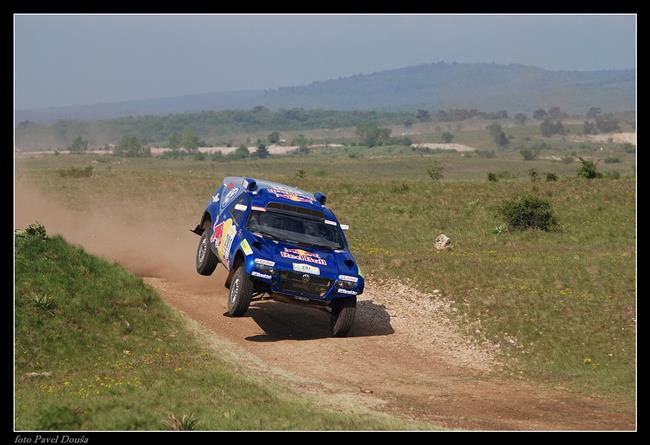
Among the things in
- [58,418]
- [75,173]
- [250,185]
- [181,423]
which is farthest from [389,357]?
[75,173]

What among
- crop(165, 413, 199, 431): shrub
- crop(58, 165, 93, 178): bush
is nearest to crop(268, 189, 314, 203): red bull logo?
crop(165, 413, 199, 431): shrub

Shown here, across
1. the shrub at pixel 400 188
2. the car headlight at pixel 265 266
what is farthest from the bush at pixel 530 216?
the car headlight at pixel 265 266

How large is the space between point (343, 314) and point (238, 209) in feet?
10.7

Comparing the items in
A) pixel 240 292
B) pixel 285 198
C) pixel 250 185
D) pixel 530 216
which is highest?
pixel 250 185

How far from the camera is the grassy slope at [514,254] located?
2030 cm

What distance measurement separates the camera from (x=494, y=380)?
18.4 metres

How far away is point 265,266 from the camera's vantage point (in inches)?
741

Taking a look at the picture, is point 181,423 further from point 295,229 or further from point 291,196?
point 291,196

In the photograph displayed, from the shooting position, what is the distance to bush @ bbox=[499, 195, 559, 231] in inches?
1441
